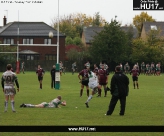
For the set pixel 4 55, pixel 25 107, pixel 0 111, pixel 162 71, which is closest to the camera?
pixel 0 111

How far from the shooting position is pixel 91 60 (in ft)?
267

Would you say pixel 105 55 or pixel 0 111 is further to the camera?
pixel 105 55

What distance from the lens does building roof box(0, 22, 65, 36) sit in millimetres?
78750

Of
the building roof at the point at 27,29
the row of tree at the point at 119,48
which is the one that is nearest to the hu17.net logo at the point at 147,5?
the row of tree at the point at 119,48

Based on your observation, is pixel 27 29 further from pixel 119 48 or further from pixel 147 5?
pixel 147 5

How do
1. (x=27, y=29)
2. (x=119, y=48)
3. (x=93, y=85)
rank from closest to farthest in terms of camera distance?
(x=93, y=85), (x=119, y=48), (x=27, y=29)

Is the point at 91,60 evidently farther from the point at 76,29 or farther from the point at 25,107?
the point at 25,107

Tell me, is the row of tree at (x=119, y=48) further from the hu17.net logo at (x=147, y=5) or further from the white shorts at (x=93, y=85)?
the hu17.net logo at (x=147, y=5)

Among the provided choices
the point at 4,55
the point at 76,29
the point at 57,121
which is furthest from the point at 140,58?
the point at 57,121

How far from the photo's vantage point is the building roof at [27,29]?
78750mm

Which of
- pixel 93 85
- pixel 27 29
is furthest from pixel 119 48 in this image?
pixel 93 85

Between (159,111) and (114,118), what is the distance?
12.0 ft

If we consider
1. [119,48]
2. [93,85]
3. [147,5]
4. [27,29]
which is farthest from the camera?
[27,29]

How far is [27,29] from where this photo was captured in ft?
264
